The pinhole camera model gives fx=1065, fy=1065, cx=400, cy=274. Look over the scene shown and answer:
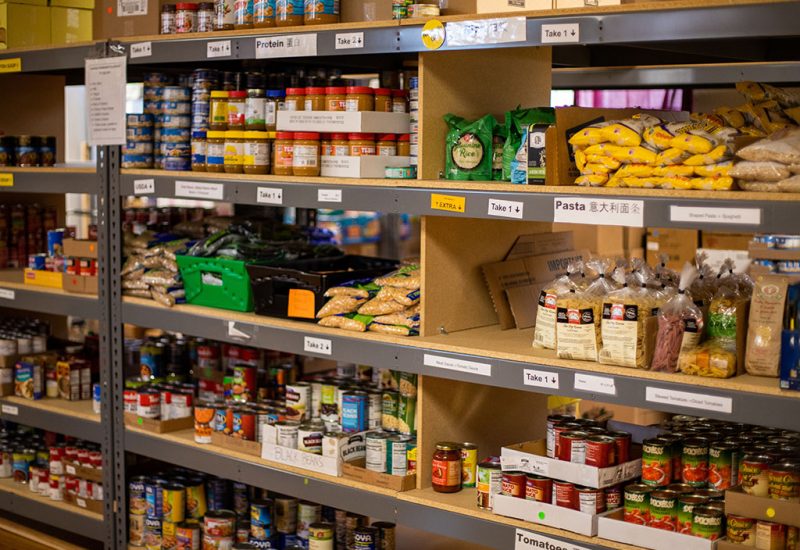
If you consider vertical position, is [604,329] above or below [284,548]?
above

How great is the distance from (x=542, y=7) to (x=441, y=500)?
1476 millimetres

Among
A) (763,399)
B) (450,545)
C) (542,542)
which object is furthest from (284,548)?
(763,399)

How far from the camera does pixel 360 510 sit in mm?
3395

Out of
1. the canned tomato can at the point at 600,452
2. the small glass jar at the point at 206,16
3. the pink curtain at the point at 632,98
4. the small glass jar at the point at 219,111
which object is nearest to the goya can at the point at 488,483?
the canned tomato can at the point at 600,452

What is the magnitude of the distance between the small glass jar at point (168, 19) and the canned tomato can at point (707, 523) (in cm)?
257

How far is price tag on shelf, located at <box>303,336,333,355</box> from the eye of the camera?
11.3 feet

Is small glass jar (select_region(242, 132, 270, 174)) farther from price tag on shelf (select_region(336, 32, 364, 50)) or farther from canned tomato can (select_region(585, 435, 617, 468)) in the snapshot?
canned tomato can (select_region(585, 435, 617, 468))

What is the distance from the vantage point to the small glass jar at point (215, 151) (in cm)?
382

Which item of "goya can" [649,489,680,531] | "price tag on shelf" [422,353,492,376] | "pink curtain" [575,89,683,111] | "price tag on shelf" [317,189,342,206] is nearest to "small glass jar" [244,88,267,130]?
"price tag on shelf" [317,189,342,206]

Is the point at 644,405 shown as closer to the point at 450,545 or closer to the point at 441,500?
the point at 441,500

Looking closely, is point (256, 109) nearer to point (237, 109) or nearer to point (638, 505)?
point (237, 109)

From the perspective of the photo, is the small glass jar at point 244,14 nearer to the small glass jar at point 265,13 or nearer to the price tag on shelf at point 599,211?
the small glass jar at point 265,13

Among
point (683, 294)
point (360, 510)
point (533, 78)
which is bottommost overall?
point (360, 510)

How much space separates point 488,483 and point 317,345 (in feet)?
2.45
